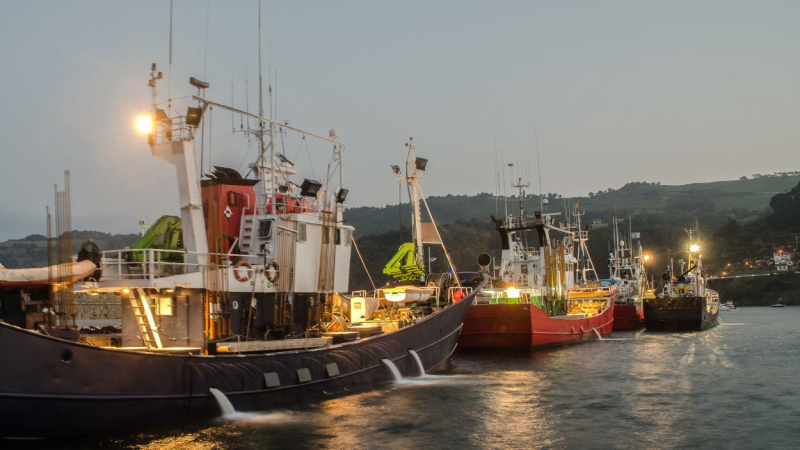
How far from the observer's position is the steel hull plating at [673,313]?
50.2 meters

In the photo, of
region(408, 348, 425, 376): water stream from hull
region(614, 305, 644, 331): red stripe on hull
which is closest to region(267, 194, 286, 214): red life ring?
region(408, 348, 425, 376): water stream from hull

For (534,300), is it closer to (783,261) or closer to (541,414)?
(541,414)

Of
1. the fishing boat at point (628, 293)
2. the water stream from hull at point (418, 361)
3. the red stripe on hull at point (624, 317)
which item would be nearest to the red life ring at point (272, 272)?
the water stream from hull at point (418, 361)

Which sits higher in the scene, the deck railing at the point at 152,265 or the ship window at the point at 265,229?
the ship window at the point at 265,229

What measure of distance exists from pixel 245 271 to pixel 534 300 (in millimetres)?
24525

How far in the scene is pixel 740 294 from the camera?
13525cm

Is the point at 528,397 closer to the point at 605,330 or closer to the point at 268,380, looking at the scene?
the point at 268,380

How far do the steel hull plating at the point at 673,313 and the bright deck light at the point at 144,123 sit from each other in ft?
136

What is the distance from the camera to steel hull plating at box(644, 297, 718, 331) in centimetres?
5016

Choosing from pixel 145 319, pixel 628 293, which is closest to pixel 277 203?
pixel 145 319

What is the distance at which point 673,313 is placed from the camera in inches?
1983

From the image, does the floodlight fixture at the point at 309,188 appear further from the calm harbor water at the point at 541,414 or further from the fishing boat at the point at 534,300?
the fishing boat at the point at 534,300

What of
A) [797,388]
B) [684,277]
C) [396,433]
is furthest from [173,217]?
[684,277]

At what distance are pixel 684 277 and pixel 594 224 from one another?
120506 mm
